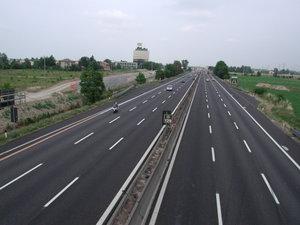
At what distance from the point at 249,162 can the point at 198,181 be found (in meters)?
5.57

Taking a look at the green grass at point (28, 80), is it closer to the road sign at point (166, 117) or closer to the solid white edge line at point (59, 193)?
the road sign at point (166, 117)

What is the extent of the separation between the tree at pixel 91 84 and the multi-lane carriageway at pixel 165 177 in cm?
2371

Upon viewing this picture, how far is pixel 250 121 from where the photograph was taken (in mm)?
39531

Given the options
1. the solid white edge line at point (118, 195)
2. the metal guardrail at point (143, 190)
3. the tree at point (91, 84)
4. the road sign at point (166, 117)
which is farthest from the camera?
the tree at point (91, 84)

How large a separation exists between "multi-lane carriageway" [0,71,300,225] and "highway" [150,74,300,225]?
0.13 feet

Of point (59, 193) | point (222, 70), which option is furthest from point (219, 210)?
point (222, 70)

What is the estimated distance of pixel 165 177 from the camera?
17984 mm

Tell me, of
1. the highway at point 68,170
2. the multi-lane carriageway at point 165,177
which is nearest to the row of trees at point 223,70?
the multi-lane carriageway at point 165,177

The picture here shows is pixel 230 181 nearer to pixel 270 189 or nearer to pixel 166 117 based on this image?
pixel 270 189

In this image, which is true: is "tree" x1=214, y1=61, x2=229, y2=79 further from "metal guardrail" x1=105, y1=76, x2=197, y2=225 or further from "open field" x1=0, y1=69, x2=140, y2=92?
"metal guardrail" x1=105, y1=76, x2=197, y2=225

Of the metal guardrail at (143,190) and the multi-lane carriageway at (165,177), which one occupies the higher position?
the metal guardrail at (143,190)

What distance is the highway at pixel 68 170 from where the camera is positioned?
1357 cm

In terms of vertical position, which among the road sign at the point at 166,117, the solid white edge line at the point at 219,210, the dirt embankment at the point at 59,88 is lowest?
the dirt embankment at the point at 59,88

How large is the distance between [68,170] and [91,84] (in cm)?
3804
